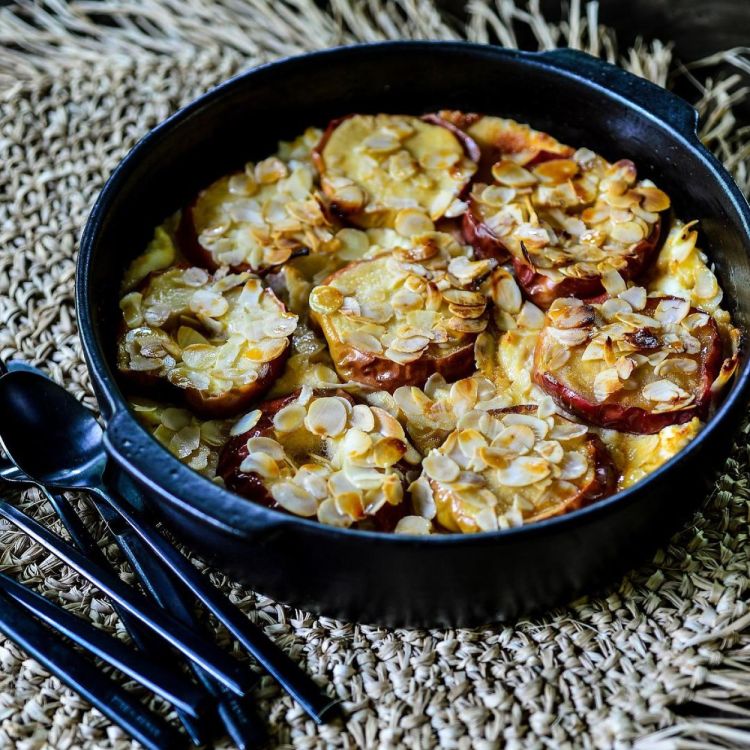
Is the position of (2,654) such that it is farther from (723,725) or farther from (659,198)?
(659,198)

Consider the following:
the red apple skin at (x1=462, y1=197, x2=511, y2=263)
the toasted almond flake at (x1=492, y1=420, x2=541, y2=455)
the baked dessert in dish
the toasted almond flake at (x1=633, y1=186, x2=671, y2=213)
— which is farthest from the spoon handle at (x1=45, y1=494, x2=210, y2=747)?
the toasted almond flake at (x1=633, y1=186, x2=671, y2=213)

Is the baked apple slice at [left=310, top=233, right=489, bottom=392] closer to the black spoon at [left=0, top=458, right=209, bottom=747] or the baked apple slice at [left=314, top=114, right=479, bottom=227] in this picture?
the baked apple slice at [left=314, top=114, right=479, bottom=227]

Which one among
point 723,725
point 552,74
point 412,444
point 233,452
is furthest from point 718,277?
point 233,452

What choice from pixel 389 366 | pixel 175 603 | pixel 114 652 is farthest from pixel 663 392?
pixel 114 652

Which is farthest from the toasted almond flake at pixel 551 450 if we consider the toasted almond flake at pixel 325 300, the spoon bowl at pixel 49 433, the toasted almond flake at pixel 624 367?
the spoon bowl at pixel 49 433

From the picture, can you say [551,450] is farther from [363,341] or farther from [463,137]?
[463,137]

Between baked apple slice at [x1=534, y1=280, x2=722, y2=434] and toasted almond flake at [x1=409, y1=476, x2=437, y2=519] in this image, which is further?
baked apple slice at [x1=534, y1=280, x2=722, y2=434]

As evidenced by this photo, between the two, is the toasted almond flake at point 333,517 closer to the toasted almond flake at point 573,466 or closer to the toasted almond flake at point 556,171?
the toasted almond flake at point 573,466
